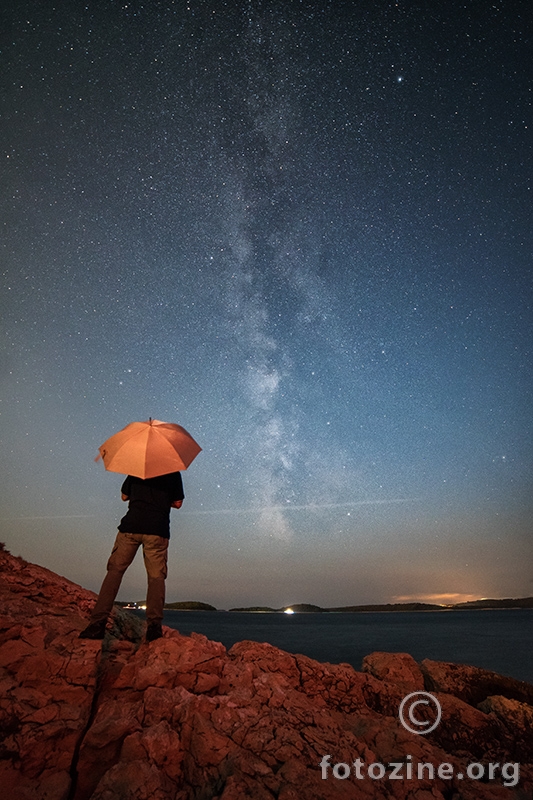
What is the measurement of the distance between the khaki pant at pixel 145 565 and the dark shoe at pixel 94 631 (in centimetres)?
6

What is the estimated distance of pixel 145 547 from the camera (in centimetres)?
564

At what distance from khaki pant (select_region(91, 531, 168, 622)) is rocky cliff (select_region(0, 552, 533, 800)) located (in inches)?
18.7

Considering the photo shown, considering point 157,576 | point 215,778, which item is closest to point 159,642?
point 157,576

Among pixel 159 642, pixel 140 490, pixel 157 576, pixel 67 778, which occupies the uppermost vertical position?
pixel 140 490

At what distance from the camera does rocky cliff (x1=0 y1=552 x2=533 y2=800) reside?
3564 millimetres

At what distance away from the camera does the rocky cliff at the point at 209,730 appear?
11.7 feet

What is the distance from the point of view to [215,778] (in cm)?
359

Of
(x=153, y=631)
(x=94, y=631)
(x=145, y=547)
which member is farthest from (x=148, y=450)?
(x=153, y=631)

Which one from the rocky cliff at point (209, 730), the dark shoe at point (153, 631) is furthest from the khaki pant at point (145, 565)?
the rocky cliff at point (209, 730)

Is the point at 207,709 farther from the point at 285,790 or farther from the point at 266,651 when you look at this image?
Result: the point at 266,651

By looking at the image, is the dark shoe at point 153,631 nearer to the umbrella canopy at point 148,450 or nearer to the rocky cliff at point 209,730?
the rocky cliff at point 209,730

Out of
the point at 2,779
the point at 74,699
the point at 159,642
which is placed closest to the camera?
the point at 2,779

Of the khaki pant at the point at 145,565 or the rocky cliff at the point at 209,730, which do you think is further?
the khaki pant at the point at 145,565

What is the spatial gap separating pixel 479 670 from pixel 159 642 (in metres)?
6.88
